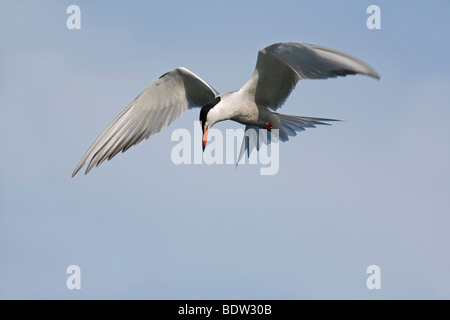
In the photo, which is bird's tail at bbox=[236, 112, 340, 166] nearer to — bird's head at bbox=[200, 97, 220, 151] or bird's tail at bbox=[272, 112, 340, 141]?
bird's tail at bbox=[272, 112, 340, 141]

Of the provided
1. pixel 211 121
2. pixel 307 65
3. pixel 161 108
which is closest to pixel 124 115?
pixel 161 108

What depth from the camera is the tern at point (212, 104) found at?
6461mm

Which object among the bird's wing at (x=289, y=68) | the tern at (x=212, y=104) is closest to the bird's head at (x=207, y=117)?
the tern at (x=212, y=104)

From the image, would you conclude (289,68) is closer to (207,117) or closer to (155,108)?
(207,117)

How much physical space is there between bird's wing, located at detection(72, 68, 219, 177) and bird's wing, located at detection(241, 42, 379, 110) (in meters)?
0.58

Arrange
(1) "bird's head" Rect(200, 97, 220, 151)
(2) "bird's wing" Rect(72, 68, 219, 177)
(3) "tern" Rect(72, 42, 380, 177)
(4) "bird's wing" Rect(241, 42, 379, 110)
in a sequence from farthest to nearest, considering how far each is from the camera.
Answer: (2) "bird's wing" Rect(72, 68, 219, 177), (1) "bird's head" Rect(200, 97, 220, 151), (3) "tern" Rect(72, 42, 380, 177), (4) "bird's wing" Rect(241, 42, 379, 110)

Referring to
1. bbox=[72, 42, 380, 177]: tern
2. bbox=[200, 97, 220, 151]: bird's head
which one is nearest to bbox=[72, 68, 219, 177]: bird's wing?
bbox=[72, 42, 380, 177]: tern

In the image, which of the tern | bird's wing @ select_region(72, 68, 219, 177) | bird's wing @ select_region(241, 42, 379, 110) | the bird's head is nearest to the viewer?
bird's wing @ select_region(241, 42, 379, 110)

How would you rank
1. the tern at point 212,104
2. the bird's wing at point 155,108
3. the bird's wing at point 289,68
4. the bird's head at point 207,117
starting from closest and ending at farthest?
the bird's wing at point 289,68
the tern at point 212,104
the bird's head at point 207,117
the bird's wing at point 155,108

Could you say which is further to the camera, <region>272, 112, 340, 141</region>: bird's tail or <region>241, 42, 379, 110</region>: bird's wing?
<region>272, 112, 340, 141</region>: bird's tail

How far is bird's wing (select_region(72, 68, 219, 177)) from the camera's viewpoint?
269 inches

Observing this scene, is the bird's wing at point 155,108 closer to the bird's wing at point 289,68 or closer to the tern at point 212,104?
the tern at point 212,104

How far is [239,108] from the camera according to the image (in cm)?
688

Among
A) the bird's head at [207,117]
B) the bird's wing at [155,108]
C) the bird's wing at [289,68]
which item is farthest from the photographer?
the bird's wing at [155,108]
